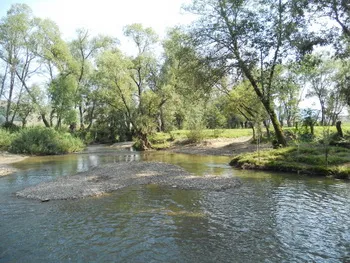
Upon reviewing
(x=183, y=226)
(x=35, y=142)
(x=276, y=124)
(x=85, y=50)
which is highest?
(x=85, y=50)

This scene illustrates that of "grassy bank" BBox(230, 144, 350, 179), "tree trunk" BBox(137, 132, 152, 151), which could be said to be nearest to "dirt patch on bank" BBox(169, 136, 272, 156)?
"tree trunk" BBox(137, 132, 152, 151)

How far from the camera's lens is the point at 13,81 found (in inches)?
1900

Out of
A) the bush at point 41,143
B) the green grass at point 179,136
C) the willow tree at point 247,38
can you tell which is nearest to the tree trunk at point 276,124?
the willow tree at point 247,38

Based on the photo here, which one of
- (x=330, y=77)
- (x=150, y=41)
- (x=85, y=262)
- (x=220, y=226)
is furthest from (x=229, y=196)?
(x=330, y=77)

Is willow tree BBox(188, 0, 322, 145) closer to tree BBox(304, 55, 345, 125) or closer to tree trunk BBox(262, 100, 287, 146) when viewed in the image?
tree trunk BBox(262, 100, 287, 146)

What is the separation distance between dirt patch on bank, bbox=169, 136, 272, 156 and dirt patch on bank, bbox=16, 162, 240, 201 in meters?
16.1

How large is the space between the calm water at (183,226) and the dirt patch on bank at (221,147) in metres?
20.1

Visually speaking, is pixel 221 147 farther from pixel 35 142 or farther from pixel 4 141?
pixel 4 141

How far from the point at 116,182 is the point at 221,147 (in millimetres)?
24830

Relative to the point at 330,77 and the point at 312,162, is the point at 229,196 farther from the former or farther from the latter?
the point at 330,77

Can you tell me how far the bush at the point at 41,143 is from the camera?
36.2 metres

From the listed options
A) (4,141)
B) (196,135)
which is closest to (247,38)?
(196,135)

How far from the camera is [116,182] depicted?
56.0 feet

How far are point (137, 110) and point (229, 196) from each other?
111ft
